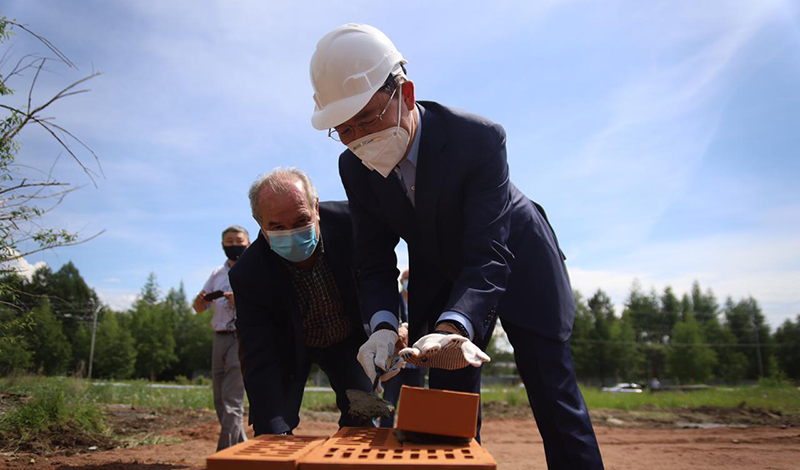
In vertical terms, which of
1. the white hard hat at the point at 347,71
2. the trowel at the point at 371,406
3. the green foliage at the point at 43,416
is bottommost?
the green foliage at the point at 43,416

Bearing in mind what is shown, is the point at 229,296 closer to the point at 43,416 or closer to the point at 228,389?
the point at 228,389

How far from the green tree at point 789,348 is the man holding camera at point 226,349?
53204 millimetres

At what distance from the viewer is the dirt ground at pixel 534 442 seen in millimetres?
4695

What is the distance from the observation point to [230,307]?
5703mm

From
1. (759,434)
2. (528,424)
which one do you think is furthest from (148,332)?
(759,434)

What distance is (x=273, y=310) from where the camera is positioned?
293cm

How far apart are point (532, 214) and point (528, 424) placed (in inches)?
320

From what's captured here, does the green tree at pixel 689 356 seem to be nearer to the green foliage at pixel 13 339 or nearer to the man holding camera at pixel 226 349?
the man holding camera at pixel 226 349

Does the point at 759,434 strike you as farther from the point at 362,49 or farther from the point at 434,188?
the point at 362,49

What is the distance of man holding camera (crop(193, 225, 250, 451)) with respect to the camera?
505cm

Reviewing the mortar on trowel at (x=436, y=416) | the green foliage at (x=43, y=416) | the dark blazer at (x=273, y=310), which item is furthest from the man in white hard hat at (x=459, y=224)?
the green foliage at (x=43, y=416)

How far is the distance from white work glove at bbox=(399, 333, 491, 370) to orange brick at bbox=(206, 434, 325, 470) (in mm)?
395

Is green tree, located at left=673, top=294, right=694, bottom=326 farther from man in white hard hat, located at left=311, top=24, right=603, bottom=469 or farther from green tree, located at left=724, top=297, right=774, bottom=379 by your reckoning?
man in white hard hat, located at left=311, top=24, right=603, bottom=469

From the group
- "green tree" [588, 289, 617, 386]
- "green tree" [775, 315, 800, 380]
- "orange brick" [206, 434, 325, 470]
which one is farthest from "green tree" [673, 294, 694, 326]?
"orange brick" [206, 434, 325, 470]
